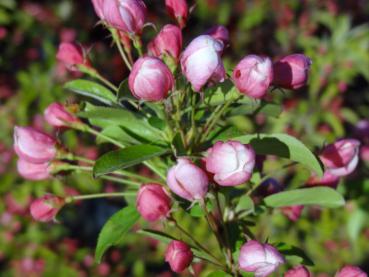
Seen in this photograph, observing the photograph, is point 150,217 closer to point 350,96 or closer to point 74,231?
point 74,231

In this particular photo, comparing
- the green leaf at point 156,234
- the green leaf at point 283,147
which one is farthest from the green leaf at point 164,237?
the green leaf at point 283,147

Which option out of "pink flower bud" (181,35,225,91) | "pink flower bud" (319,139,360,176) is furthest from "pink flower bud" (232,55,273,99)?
"pink flower bud" (319,139,360,176)

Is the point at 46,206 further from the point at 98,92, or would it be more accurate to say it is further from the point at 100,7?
the point at 100,7

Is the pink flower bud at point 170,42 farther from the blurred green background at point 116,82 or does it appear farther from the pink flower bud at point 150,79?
the blurred green background at point 116,82

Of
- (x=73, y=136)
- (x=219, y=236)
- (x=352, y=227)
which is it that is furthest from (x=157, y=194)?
(x=73, y=136)

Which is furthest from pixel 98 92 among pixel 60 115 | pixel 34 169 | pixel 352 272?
pixel 352 272

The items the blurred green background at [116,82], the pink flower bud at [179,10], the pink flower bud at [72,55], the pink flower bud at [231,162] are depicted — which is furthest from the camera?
the blurred green background at [116,82]
